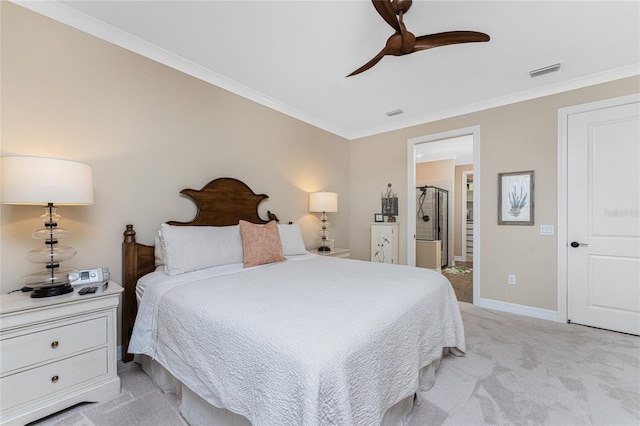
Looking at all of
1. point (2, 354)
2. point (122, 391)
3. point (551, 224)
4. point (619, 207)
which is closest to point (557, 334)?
point (551, 224)

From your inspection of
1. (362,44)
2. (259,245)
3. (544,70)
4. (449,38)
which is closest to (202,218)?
(259,245)

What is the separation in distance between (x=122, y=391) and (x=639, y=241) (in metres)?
4.68

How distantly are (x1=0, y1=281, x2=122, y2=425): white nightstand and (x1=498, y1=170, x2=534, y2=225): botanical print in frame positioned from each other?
409 centimetres

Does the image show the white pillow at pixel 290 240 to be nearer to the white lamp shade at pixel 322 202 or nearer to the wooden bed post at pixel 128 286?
the white lamp shade at pixel 322 202

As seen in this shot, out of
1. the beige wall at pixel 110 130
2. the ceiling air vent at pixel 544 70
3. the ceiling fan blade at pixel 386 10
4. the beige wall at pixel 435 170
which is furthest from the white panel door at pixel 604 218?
the beige wall at pixel 435 170

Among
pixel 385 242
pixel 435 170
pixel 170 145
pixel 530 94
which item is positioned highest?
pixel 530 94

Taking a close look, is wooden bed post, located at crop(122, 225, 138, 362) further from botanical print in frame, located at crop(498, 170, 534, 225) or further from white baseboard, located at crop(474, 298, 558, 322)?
botanical print in frame, located at crop(498, 170, 534, 225)

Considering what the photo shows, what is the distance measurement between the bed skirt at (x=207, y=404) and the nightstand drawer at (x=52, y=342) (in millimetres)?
435

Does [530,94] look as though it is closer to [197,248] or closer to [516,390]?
[516,390]

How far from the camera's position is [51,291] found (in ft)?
5.41

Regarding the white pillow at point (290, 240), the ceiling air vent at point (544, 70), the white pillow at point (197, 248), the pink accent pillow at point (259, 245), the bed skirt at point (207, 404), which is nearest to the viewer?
the bed skirt at point (207, 404)

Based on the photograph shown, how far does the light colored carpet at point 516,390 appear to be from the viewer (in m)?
1.61

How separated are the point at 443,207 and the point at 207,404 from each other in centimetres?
645

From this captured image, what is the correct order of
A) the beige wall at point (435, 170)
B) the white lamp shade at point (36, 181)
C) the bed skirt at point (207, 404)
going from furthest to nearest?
the beige wall at point (435, 170) → the white lamp shade at point (36, 181) → the bed skirt at point (207, 404)
